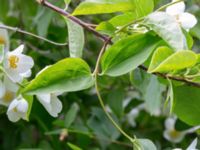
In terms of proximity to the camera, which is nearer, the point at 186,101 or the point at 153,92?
the point at 186,101

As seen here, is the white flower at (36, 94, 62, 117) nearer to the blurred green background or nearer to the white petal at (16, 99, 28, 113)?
the white petal at (16, 99, 28, 113)

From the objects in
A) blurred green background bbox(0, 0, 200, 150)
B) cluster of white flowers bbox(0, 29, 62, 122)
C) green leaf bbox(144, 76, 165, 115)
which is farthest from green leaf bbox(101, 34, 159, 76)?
blurred green background bbox(0, 0, 200, 150)

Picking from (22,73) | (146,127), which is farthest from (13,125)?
→ (22,73)

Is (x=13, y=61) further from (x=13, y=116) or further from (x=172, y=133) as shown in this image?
(x=172, y=133)

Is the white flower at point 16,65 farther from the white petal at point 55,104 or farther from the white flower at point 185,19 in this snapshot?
the white flower at point 185,19

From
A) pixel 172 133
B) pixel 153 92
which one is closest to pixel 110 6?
pixel 153 92

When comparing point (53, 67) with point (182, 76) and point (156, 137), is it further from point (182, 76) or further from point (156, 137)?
point (156, 137)

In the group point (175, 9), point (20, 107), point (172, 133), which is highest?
point (175, 9)
